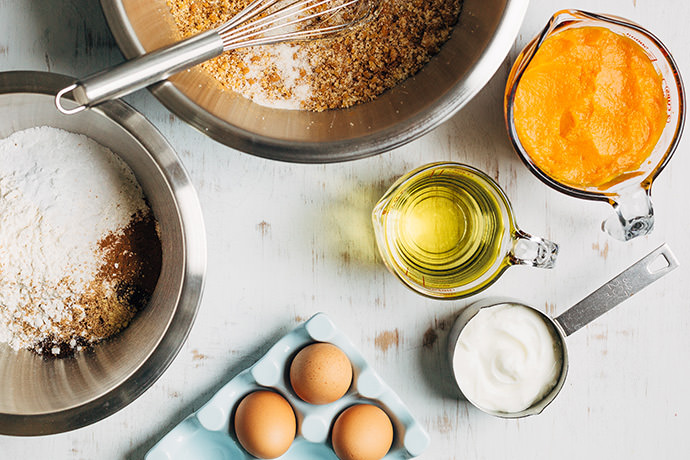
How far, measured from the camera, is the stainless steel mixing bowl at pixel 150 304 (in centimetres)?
87

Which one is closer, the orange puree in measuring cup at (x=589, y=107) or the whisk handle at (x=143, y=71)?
the whisk handle at (x=143, y=71)

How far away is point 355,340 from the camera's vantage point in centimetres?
102

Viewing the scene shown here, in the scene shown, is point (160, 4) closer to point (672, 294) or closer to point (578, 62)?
point (578, 62)

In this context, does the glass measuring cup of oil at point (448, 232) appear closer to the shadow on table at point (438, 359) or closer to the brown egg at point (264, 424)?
the shadow on table at point (438, 359)

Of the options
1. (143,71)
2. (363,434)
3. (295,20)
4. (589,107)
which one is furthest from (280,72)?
(363,434)

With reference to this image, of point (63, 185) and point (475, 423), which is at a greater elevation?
point (63, 185)

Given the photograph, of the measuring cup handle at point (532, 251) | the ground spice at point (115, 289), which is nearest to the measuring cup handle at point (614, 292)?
the measuring cup handle at point (532, 251)

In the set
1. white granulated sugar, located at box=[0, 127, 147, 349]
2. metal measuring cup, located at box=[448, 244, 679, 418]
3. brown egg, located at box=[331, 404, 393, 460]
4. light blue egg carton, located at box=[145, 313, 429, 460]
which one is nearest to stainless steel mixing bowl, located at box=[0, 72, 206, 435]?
white granulated sugar, located at box=[0, 127, 147, 349]

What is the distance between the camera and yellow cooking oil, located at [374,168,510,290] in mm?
953

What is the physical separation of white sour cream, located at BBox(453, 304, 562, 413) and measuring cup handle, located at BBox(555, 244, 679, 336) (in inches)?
1.5

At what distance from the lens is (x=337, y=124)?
88 centimetres

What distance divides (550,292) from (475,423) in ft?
0.83

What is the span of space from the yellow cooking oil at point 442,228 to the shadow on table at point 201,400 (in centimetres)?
24

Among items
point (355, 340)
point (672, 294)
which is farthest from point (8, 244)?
point (672, 294)
